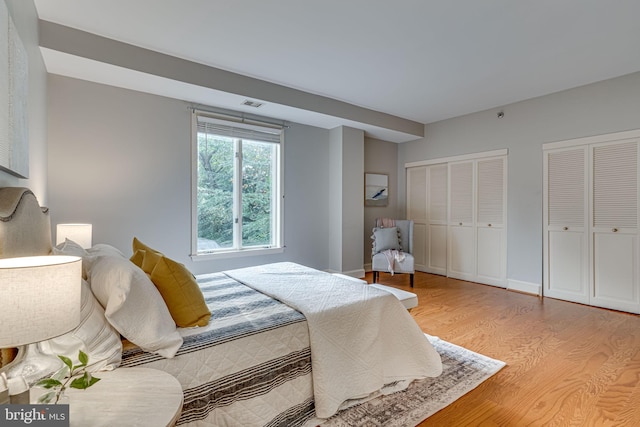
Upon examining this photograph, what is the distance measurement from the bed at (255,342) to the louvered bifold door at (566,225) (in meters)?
2.77

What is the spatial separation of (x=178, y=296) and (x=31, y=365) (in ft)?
2.00

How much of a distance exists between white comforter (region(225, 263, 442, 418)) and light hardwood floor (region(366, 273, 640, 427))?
0.35 metres

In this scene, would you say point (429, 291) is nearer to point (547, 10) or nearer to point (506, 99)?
point (506, 99)

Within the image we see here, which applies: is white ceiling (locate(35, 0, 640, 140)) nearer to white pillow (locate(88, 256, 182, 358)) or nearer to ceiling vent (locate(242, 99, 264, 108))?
ceiling vent (locate(242, 99, 264, 108))

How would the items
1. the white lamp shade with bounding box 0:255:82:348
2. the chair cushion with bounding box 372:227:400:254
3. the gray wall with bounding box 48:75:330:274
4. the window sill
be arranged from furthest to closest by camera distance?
the chair cushion with bounding box 372:227:400:254 < the window sill < the gray wall with bounding box 48:75:330:274 < the white lamp shade with bounding box 0:255:82:348

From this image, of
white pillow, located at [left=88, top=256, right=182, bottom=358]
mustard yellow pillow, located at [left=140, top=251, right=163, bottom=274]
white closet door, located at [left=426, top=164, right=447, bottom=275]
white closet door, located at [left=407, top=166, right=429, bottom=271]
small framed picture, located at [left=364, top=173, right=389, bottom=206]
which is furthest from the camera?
white closet door, located at [left=407, top=166, right=429, bottom=271]

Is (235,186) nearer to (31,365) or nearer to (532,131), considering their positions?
(31,365)

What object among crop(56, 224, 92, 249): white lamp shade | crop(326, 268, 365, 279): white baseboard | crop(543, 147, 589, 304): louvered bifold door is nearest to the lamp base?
crop(56, 224, 92, 249): white lamp shade

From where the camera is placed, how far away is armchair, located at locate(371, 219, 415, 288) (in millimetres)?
4395

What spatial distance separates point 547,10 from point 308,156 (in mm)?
3016

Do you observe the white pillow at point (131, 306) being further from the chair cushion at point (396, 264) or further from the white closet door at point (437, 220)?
the white closet door at point (437, 220)

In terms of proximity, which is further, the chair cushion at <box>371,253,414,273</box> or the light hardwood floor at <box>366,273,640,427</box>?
the chair cushion at <box>371,253,414,273</box>

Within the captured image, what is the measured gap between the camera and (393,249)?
15.0 feet

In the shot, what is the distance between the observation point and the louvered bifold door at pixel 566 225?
3.62m
